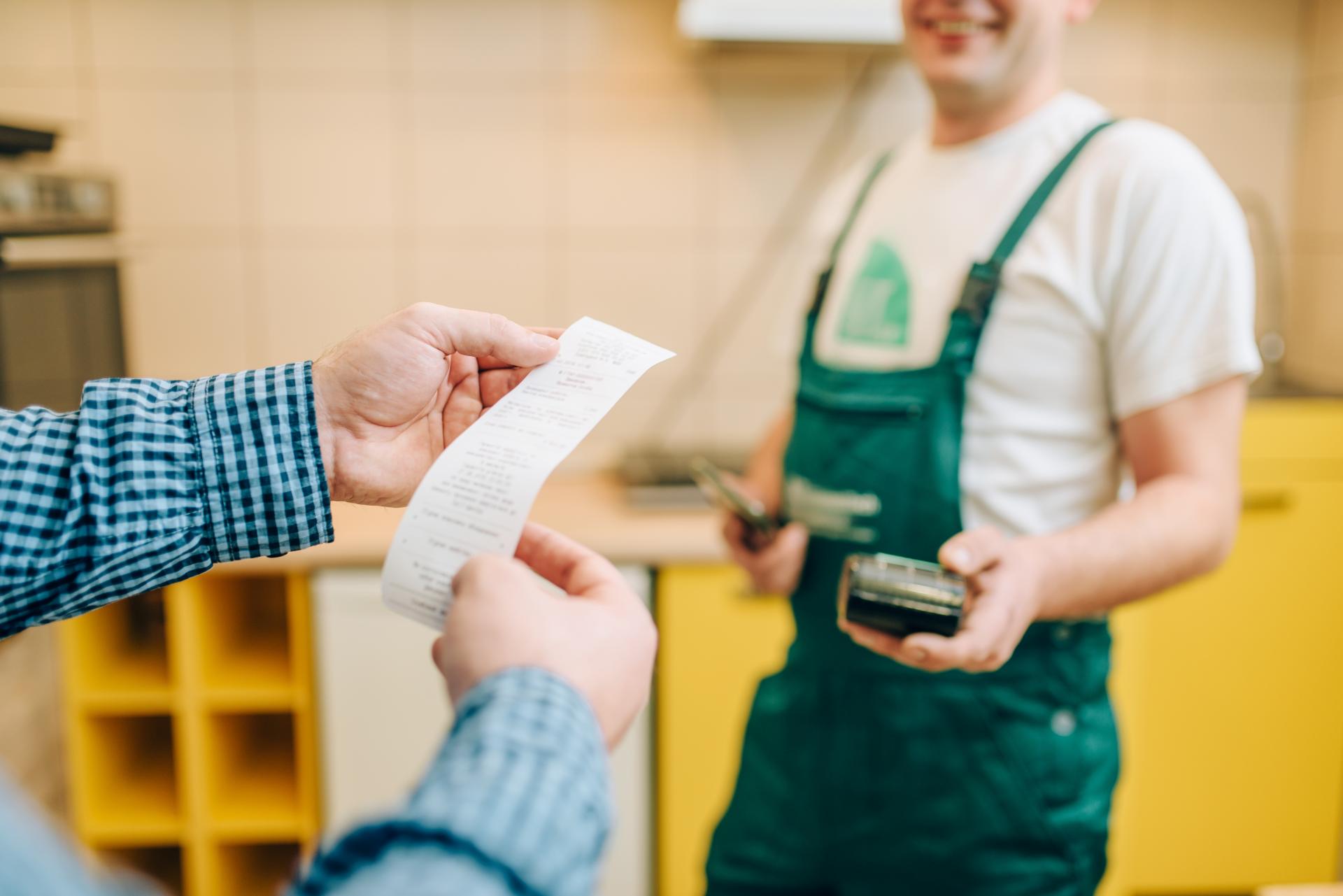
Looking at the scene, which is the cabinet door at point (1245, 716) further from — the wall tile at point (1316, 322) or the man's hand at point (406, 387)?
the man's hand at point (406, 387)

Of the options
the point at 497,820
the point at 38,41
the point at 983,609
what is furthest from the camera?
the point at 38,41

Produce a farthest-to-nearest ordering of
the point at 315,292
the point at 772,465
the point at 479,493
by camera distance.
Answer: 1. the point at 315,292
2. the point at 772,465
3. the point at 479,493

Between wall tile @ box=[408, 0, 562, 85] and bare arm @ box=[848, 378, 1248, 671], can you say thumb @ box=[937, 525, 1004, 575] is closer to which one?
bare arm @ box=[848, 378, 1248, 671]

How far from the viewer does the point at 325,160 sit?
190 cm

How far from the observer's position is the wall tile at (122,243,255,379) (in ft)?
6.10

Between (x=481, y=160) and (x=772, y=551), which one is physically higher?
(x=481, y=160)

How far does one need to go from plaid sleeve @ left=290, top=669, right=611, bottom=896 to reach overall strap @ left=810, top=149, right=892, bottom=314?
0.77 m

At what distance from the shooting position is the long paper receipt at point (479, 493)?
50 cm

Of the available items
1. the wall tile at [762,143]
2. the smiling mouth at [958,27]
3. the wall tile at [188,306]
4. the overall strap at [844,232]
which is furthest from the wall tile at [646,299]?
the smiling mouth at [958,27]

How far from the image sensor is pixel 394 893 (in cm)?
34

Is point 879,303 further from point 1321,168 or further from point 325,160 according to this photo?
point 1321,168

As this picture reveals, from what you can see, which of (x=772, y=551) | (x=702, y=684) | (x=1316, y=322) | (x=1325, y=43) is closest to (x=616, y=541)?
(x=702, y=684)

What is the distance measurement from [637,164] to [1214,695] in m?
1.35

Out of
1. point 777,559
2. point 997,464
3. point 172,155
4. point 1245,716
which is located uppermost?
point 172,155
